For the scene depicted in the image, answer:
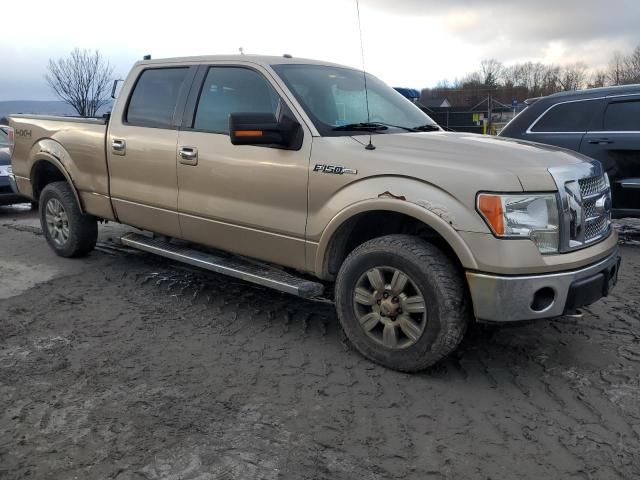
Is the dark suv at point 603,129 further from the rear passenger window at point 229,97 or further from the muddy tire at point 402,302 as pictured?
the muddy tire at point 402,302

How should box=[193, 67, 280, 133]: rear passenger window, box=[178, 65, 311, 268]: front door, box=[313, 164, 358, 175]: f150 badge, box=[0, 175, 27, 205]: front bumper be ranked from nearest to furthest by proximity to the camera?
box=[313, 164, 358, 175]: f150 badge < box=[178, 65, 311, 268]: front door < box=[193, 67, 280, 133]: rear passenger window < box=[0, 175, 27, 205]: front bumper

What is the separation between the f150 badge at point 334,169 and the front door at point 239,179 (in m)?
0.10

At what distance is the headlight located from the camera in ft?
10.2

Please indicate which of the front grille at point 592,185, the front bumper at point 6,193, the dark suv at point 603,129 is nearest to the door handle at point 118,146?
the front grille at point 592,185

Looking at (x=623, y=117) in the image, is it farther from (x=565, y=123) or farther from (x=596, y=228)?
(x=596, y=228)

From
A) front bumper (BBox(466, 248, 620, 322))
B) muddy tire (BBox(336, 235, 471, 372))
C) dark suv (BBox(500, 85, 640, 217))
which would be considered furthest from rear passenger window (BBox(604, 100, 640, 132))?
muddy tire (BBox(336, 235, 471, 372))

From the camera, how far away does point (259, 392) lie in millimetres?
3293

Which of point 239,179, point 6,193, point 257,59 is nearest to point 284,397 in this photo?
point 239,179

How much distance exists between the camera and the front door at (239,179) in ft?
12.9

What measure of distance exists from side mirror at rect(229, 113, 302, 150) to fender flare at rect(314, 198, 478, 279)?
62cm

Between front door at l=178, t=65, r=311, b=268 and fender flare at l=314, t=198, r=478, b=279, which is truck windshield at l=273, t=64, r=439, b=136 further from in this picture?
fender flare at l=314, t=198, r=478, b=279

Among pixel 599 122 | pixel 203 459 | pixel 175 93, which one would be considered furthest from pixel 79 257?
pixel 599 122

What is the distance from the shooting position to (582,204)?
336cm

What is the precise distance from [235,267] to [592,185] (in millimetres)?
2533
